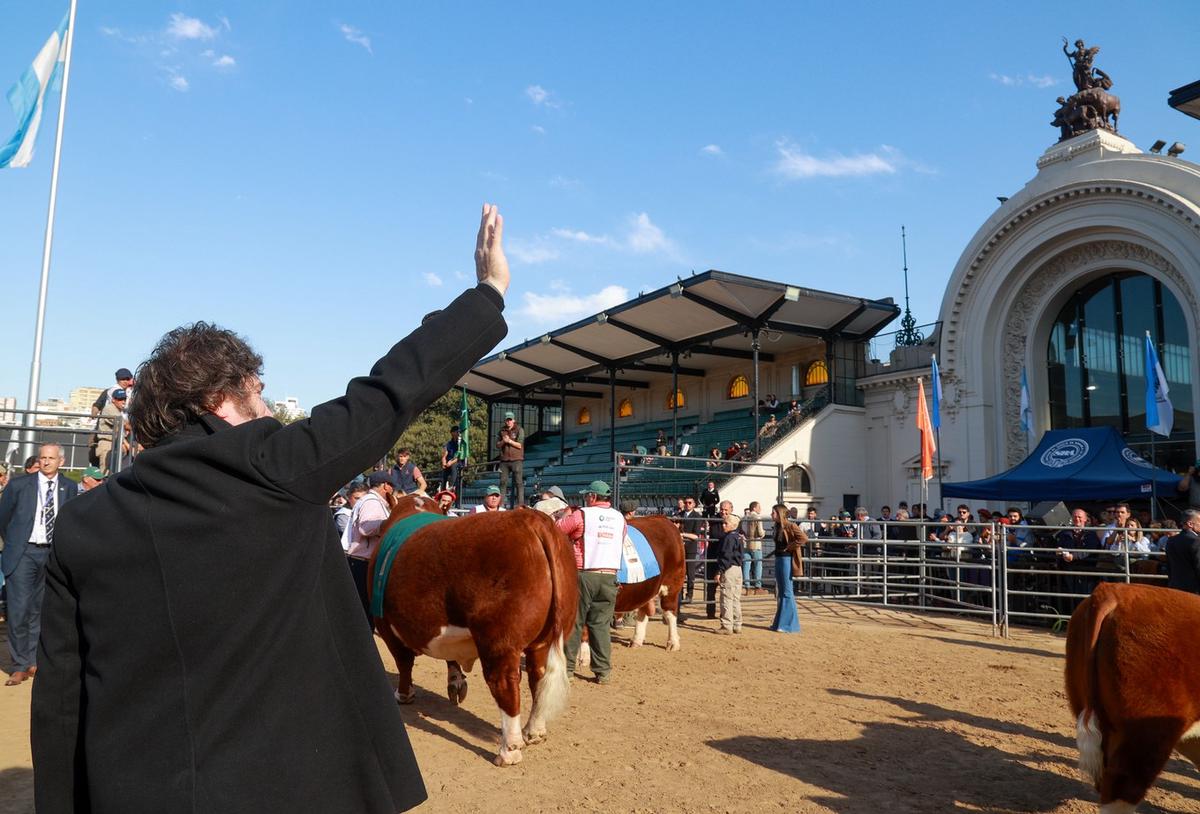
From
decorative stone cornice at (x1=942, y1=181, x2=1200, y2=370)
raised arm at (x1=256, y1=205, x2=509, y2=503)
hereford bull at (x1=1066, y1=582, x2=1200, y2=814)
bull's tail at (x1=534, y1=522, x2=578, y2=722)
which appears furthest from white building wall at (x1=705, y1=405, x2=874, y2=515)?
raised arm at (x1=256, y1=205, x2=509, y2=503)

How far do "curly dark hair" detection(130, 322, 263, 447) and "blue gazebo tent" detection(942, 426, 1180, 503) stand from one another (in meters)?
15.6

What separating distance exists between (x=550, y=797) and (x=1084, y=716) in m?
3.18

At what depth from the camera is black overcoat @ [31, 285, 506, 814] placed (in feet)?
4.96

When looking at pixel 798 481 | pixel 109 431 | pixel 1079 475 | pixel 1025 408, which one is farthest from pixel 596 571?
pixel 798 481

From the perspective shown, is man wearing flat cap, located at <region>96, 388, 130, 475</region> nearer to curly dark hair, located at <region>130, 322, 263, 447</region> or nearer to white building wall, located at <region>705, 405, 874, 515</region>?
curly dark hair, located at <region>130, 322, 263, 447</region>

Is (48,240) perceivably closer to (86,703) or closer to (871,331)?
(86,703)

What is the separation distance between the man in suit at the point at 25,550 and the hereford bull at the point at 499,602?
4141mm

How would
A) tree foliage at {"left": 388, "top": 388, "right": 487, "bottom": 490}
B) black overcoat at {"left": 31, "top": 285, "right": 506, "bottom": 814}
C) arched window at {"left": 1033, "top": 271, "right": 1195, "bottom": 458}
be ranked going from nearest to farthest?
black overcoat at {"left": 31, "top": 285, "right": 506, "bottom": 814} → arched window at {"left": 1033, "top": 271, "right": 1195, "bottom": 458} → tree foliage at {"left": 388, "top": 388, "right": 487, "bottom": 490}

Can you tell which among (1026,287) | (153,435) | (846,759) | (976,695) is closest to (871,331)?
(1026,287)

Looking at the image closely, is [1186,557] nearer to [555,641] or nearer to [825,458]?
[555,641]

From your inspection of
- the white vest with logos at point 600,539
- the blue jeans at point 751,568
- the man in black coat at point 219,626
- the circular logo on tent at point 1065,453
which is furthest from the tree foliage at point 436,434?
the man in black coat at point 219,626

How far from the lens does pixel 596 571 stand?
347 inches

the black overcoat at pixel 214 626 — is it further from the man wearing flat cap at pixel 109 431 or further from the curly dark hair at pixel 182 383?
the man wearing flat cap at pixel 109 431

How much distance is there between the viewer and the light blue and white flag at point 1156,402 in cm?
1475
